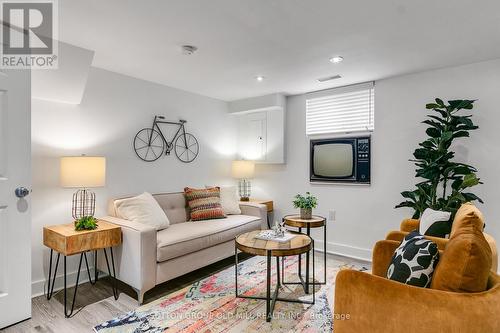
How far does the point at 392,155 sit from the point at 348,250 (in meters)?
1.33

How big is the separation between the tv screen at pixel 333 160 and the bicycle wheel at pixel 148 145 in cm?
210

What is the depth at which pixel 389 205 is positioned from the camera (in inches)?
137

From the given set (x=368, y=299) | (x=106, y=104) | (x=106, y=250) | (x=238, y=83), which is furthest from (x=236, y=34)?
(x=106, y=250)

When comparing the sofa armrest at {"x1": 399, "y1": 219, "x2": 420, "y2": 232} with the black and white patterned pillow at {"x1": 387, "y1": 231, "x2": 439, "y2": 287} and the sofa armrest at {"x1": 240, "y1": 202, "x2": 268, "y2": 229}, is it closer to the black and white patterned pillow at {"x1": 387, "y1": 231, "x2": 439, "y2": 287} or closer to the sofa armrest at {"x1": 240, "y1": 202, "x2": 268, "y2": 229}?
the black and white patterned pillow at {"x1": 387, "y1": 231, "x2": 439, "y2": 287}

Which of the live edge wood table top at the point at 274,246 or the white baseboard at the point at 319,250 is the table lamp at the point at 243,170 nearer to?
the white baseboard at the point at 319,250

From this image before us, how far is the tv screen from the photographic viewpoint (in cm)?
377

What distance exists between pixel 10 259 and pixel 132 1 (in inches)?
79.0

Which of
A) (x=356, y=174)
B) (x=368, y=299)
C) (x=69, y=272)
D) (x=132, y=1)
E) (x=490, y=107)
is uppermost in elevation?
(x=132, y=1)

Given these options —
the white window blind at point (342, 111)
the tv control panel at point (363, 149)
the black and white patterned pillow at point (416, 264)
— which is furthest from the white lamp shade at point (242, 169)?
the black and white patterned pillow at point (416, 264)

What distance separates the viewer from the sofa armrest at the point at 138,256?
244 centimetres

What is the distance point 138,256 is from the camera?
244 cm

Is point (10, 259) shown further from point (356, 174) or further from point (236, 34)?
point (356, 174)

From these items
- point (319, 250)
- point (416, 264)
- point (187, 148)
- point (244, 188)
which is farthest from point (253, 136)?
point (416, 264)

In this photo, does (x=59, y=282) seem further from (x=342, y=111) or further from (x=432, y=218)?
(x=342, y=111)
